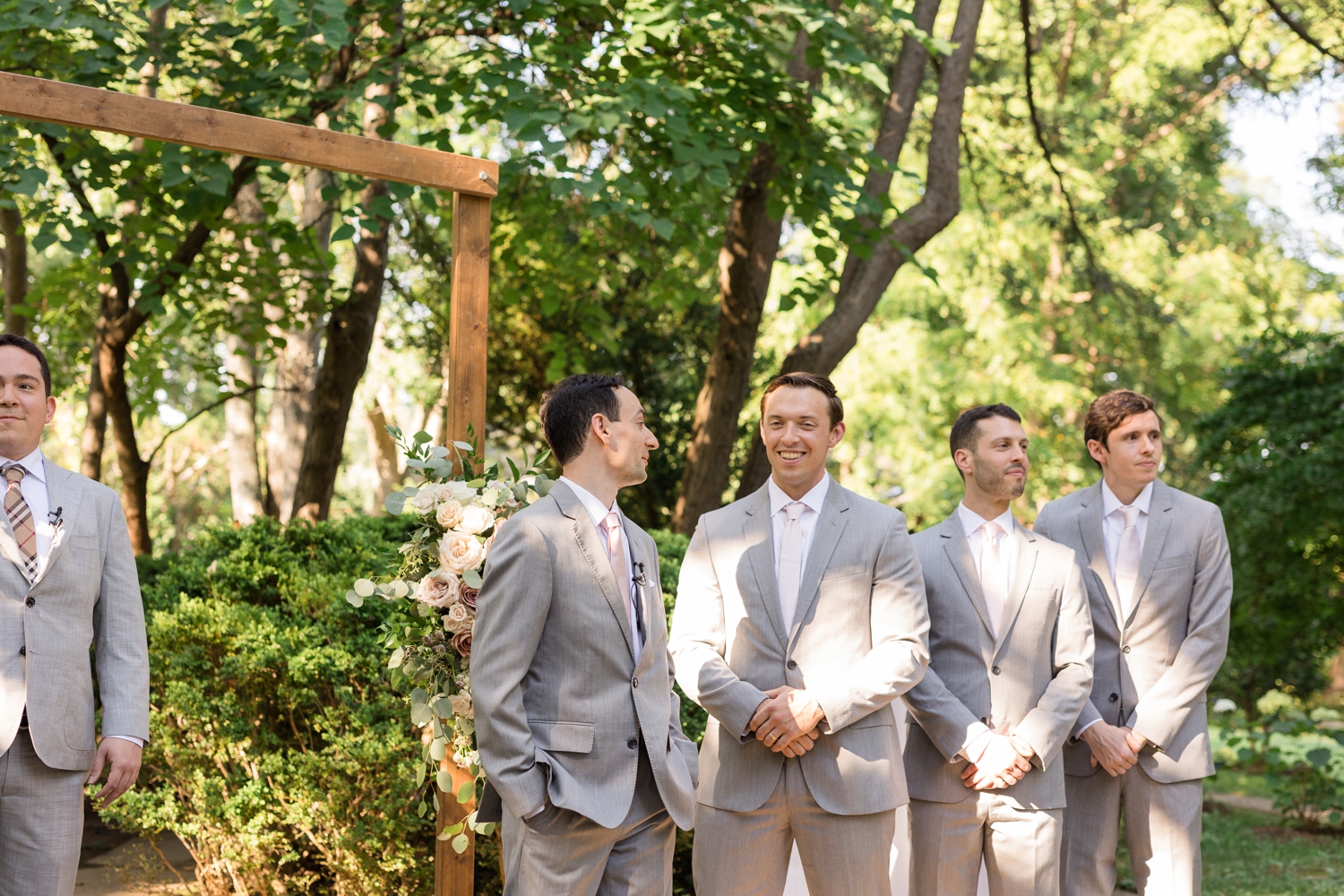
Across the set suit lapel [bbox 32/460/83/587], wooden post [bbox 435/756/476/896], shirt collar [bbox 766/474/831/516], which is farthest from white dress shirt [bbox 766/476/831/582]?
suit lapel [bbox 32/460/83/587]

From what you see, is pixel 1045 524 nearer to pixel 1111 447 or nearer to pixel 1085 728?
pixel 1111 447

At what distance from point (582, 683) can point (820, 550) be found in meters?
0.89

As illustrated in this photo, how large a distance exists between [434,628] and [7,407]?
4.53 feet

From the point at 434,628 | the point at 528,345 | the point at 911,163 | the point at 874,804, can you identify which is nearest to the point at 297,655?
the point at 434,628

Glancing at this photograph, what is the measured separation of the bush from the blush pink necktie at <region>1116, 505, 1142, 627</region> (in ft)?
8.88

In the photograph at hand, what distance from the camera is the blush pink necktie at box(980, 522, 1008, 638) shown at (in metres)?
3.65

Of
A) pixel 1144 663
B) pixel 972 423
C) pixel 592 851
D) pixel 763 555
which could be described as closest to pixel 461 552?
pixel 763 555

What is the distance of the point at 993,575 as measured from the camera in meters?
3.69

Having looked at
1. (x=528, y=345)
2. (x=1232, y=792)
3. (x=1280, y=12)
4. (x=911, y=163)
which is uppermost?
(x=911, y=163)

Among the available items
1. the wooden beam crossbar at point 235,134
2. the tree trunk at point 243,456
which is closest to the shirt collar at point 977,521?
the wooden beam crossbar at point 235,134

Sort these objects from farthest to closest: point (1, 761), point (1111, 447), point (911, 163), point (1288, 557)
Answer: point (911, 163)
point (1288, 557)
point (1111, 447)
point (1, 761)

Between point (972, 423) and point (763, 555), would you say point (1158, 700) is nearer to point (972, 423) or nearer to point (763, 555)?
point (972, 423)

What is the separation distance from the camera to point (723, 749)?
11.0ft

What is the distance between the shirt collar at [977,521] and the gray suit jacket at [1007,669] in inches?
1.1
